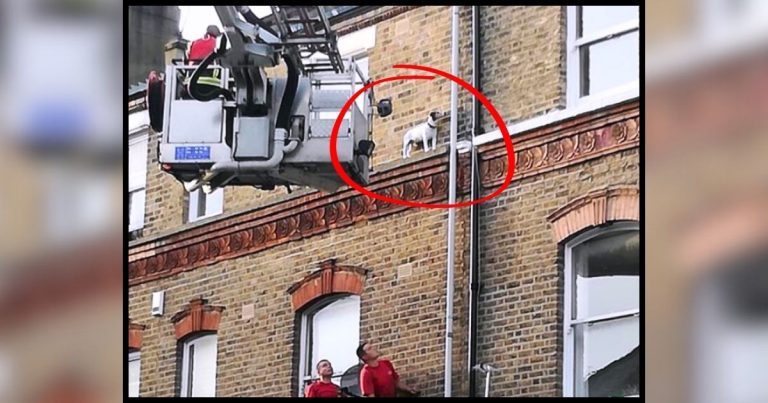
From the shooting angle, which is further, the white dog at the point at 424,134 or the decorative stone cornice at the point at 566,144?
the white dog at the point at 424,134

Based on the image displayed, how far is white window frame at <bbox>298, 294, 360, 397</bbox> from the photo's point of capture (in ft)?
33.5

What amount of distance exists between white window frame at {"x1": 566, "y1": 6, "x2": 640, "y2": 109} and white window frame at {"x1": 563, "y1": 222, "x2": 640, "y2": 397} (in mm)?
581

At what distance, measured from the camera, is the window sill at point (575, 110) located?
9984mm

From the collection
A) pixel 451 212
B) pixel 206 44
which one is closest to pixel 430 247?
pixel 451 212

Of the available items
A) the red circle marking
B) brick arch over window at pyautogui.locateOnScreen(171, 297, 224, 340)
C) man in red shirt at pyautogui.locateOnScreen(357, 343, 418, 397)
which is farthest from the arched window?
the red circle marking

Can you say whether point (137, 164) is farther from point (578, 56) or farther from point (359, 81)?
point (578, 56)

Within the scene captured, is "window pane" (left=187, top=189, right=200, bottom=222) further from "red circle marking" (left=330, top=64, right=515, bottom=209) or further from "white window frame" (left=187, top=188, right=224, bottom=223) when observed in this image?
"red circle marking" (left=330, top=64, right=515, bottom=209)

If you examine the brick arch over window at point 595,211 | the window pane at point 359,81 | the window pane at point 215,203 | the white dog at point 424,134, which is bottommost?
the brick arch over window at point 595,211

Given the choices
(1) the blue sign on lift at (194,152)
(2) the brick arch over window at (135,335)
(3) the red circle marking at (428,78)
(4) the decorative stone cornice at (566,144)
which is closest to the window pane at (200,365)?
(2) the brick arch over window at (135,335)

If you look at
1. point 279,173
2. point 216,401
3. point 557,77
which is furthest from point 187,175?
point 557,77

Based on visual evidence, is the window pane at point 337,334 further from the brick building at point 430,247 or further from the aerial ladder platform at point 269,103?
the aerial ladder platform at point 269,103

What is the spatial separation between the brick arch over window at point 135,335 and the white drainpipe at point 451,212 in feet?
4.75

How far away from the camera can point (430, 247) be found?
10188 mm
